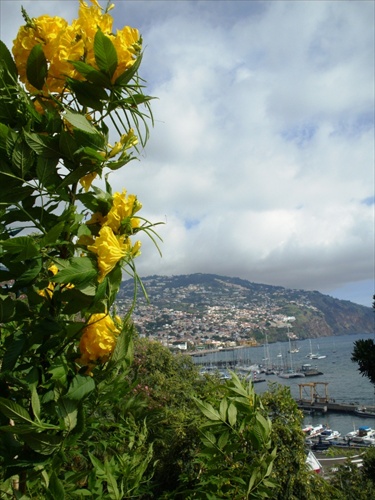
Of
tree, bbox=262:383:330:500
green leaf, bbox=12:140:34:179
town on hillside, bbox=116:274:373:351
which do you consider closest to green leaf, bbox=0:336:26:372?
green leaf, bbox=12:140:34:179

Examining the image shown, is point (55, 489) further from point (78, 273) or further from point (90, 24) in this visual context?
point (90, 24)

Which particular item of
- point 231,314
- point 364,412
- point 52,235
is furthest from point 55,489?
point 231,314

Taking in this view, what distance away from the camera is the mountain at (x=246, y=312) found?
107m

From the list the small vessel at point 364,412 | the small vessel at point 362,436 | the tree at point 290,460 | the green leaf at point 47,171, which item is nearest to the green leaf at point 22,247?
the green leaf at point 47,171

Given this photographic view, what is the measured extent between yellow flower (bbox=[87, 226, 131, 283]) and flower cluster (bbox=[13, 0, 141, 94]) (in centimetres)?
32

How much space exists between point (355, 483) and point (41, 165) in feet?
23.9

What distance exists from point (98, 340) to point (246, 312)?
139276mm

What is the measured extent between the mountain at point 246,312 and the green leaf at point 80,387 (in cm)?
7911

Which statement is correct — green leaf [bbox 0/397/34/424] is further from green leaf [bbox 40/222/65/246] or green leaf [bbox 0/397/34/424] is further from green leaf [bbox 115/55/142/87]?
green leaf [bbox 115/55/142/87]

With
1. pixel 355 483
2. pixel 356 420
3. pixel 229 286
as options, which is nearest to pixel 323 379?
pixel 356 420

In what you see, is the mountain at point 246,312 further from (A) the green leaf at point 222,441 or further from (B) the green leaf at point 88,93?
(B) the green leaf at point 88,93

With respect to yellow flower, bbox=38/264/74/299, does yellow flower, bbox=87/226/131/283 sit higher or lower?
higher

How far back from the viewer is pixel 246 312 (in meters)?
137

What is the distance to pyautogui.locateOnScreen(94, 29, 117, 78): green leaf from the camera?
2.33ft
